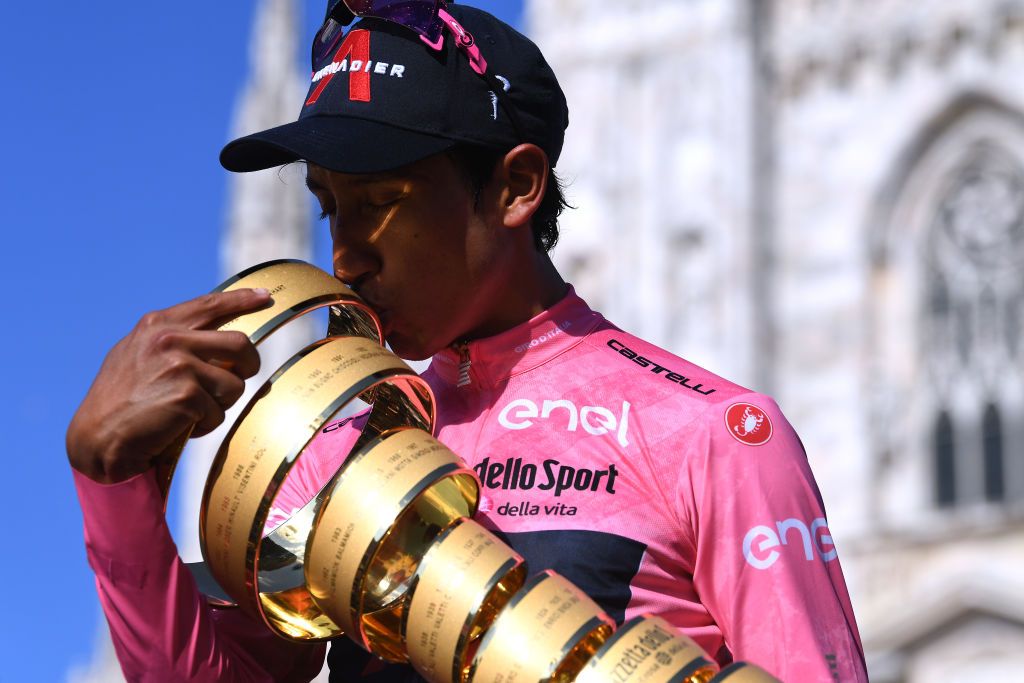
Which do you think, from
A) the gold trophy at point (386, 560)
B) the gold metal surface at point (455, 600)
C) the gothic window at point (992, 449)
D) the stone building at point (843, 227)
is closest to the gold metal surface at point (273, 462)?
the gold trophy at point (386, 560)

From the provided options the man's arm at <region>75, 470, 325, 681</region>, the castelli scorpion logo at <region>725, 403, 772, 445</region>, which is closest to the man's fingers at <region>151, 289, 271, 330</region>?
the man's arm at <region>75, 470, 325, 681</region>

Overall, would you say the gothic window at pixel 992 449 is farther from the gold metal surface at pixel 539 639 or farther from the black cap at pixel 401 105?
the gold metal surface at pixel 539 639

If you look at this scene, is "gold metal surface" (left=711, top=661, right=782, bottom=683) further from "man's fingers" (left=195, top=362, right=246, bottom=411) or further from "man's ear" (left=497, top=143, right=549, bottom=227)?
"man's ear" (left=497, top=143, right=549, bottom=227)

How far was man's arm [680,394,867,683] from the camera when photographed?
1943 millimetres

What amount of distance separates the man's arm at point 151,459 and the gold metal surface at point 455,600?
24 cm

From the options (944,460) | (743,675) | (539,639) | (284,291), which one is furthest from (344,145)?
(944,460)

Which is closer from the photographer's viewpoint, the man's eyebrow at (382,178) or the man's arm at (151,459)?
the man's arm at (151,459)

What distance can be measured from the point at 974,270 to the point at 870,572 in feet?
8.37

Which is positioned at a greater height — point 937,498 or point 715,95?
point 715,95

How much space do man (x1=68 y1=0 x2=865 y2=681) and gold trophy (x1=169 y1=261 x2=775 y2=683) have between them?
0.06 m

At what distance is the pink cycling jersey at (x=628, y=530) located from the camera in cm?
193

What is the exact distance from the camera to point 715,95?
16.4 m

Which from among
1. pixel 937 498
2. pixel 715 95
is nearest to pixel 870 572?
pixel 937 498

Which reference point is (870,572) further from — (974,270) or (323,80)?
(323,80)
